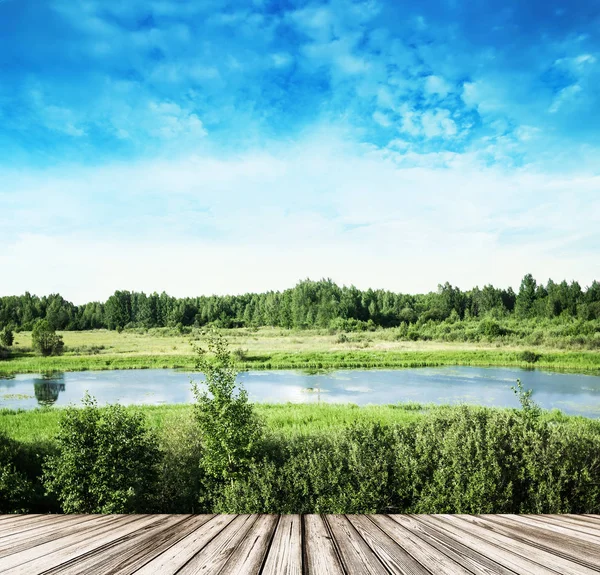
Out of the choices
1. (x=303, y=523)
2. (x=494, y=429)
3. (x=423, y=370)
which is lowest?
(x=423, y=370)

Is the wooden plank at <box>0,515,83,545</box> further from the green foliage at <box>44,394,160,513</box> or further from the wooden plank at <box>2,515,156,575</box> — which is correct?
the green foliage at <box>44,394,160,513</box>

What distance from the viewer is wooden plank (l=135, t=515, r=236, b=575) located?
212 cm

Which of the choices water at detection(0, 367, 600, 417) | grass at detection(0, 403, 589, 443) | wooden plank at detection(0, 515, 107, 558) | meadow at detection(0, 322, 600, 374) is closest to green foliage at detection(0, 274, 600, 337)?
meadow at detection(0, 322, 600, 374)

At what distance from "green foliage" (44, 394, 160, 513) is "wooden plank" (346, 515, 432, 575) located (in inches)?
270

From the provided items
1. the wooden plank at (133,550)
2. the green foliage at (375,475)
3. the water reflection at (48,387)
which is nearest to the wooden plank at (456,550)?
the wooden plank at (133,550)

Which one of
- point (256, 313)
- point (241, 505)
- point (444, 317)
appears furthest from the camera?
point (256, 313)

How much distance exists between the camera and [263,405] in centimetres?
2211

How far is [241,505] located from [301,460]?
1.49 m

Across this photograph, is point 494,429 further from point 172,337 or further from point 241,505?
point 172,337

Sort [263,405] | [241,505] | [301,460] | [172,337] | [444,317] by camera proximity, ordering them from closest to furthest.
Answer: [241,505] < [301,460] < [263,405] < [172,337] < [444,317]

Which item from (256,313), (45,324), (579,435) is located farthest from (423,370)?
(256,313)

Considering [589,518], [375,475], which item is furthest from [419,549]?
[375,475]

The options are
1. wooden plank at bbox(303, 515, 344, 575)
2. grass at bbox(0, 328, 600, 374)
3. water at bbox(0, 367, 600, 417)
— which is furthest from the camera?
grass at bbox(0, 328, 600, 374)

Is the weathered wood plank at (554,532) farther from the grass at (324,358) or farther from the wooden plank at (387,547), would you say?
the grass at (324,358)
